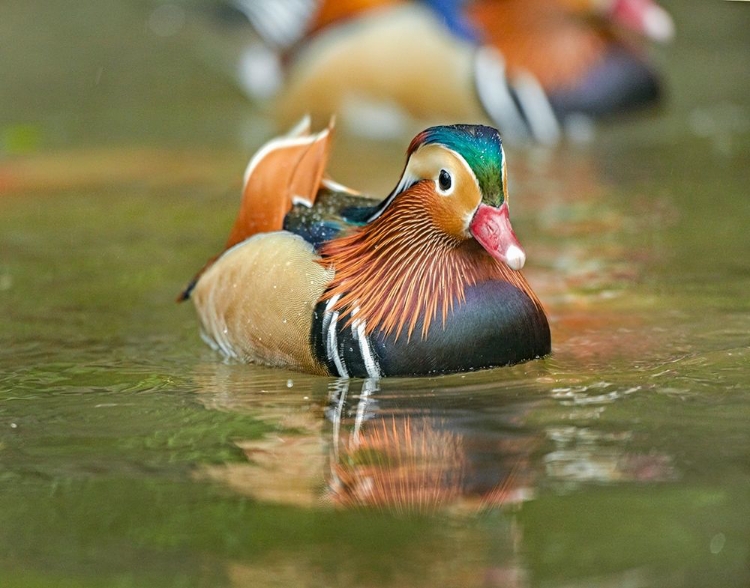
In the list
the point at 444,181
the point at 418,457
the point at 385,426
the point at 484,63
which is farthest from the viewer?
the point at 484,63

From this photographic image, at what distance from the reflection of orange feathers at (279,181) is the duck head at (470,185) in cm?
59

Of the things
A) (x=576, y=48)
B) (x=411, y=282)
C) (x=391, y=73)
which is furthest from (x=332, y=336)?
(x=576, y=48)

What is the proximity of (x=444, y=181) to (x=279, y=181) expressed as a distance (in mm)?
773

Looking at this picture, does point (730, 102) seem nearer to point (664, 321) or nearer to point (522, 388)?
point (664, 321)

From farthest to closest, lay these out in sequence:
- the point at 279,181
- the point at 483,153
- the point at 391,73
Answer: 1. the point at 391,73
2. the point at 279,181
3. the point at 483,153

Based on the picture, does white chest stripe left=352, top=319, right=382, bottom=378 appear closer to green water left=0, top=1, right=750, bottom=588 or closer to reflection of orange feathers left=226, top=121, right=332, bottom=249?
green water left=0, top=1, right=750, bottom=588

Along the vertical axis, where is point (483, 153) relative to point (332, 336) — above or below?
above

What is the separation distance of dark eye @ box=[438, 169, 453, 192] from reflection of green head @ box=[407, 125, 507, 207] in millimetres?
82

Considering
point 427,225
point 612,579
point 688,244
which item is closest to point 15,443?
point 427,225

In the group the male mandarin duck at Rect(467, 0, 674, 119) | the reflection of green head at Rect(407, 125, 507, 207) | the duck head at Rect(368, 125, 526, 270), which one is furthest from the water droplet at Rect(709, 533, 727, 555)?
the male mandarin duck at Rect(467, 0, 674, 119)

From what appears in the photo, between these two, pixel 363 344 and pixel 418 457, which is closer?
pixel 418 457

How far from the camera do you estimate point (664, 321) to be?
499 centimetres

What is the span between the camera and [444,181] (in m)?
4.24

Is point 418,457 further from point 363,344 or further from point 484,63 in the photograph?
point 484,63
